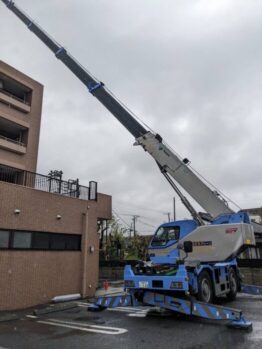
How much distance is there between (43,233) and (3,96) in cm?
1293

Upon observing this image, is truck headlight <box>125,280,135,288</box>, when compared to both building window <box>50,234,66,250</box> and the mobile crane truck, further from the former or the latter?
building window <box>50,234,66,250</box>

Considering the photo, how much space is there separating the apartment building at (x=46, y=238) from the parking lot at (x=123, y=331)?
5.58 feet

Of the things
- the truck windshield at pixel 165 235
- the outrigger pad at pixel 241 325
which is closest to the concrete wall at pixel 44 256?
the truck windshield at pixel 165 235

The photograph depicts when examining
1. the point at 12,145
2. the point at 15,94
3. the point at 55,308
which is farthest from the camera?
the point at 15,94

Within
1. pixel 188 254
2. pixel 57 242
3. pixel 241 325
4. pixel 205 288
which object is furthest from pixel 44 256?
pixel 241 325

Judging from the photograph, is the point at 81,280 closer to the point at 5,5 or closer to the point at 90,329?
the point at 90,329

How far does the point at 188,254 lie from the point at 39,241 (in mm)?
5968

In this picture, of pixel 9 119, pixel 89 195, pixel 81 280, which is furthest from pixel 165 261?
pixel 9 119

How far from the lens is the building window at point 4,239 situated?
11641 mm

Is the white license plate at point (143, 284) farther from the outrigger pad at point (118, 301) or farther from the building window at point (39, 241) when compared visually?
the building window at point (39, 241)

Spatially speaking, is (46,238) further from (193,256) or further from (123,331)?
(123,331)

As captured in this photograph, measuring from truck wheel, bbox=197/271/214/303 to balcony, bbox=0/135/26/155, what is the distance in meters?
16.4

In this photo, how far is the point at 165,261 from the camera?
1131 centimetres

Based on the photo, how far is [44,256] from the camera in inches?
512
